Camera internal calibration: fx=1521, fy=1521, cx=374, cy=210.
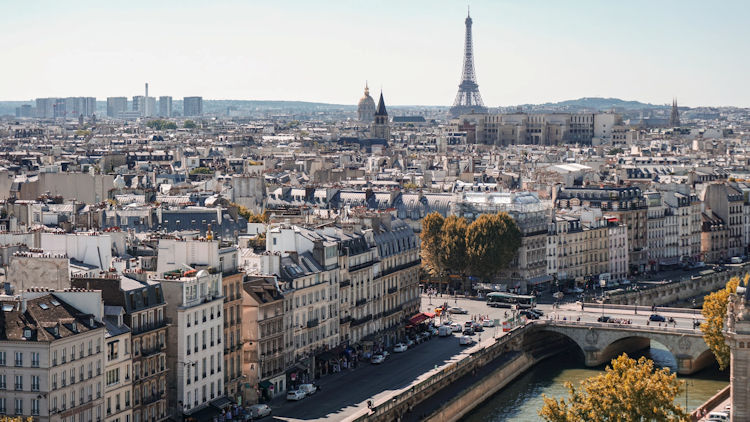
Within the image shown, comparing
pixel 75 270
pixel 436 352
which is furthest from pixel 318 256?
pixel 75 270

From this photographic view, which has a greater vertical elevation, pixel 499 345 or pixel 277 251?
pixel 277 251

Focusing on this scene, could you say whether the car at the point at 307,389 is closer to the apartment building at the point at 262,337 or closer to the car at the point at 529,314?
the apartment building at the point at 262,337

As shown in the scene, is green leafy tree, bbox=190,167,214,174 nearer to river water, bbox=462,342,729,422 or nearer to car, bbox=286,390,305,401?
river water, bbox=462,342,729,422

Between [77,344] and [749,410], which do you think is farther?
[77,344]

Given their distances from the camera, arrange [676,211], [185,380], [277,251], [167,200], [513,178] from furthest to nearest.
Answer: [513,178] → [676,211] → [167,200] → [277,251] → [185,380]

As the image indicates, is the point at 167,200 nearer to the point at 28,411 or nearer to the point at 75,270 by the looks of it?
the point at 75,270

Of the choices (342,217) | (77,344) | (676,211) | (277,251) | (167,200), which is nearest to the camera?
(77,344)

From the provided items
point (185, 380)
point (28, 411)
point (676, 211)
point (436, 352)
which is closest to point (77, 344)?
point (28, 411)

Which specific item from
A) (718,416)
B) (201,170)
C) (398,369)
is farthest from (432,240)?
(201,170)
